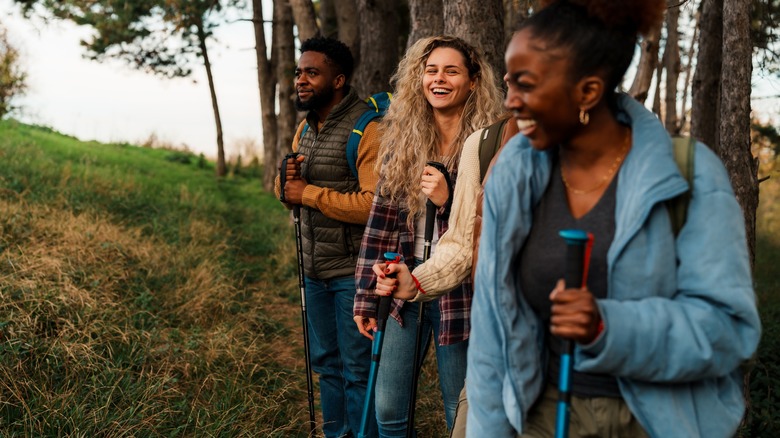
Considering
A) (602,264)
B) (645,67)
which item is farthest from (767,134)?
(602,264)

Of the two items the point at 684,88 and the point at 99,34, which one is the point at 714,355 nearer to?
the point at 99,34

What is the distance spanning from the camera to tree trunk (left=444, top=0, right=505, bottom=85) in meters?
5.41

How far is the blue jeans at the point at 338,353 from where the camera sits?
417 centimetres

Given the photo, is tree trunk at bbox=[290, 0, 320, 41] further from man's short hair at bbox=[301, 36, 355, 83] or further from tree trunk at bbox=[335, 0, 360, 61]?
man's short hair at bbox=[301, 36, 355, 83]

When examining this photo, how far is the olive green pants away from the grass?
1.11ft

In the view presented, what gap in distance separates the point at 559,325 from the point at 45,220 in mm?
7323

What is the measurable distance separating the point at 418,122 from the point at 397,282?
88cm

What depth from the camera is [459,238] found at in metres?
2.99

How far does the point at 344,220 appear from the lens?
13.5 ft

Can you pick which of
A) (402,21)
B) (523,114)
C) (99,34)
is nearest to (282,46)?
(402,21)

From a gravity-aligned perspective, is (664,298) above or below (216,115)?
below

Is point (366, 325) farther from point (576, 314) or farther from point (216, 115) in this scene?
point (216, 115)

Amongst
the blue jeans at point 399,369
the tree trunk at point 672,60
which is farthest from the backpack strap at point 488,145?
the tree trunk at point 672,60

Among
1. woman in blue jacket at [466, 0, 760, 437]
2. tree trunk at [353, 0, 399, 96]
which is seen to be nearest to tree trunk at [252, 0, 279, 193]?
tree trunk at [353, 0, 399, 96]
